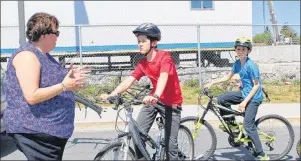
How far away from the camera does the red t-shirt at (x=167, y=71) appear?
13.6 feet

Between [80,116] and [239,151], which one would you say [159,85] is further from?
[80,116]

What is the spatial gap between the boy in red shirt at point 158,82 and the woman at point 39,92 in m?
0.98

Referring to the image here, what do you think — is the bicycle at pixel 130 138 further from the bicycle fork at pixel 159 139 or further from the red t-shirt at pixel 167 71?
the red t-shirt at pixel 167 71

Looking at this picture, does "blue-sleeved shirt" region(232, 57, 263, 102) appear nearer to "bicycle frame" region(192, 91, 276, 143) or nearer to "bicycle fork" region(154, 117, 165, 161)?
"bicycle frame" region(192, 91, 276, 143)

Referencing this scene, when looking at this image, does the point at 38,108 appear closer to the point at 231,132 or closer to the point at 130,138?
the point at 130,138

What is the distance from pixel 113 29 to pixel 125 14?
59.3 inches

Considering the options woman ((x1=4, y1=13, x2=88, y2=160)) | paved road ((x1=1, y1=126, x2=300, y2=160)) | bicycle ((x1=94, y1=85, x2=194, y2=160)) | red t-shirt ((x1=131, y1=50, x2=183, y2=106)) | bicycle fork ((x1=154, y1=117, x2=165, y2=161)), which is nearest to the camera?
woman ((x1=4, y1=13, x2=88, y2=160))

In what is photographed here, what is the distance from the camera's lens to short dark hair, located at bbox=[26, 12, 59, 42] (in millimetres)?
2920

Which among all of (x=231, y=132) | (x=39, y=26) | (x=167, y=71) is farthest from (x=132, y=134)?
(x=231, y=132)

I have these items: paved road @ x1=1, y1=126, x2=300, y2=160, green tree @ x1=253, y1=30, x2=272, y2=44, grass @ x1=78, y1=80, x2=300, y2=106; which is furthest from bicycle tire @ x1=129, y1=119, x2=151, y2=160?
green tree @ x1=253, y1=30, x2=272, y2=44

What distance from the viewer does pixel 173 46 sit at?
17406 mm

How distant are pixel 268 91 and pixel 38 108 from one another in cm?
1140

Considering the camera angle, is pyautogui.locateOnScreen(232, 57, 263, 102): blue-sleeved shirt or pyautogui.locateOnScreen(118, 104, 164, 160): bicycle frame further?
pyautogui.locateOnScreen(232, 57, 263, 102): blue-sleeved shirt

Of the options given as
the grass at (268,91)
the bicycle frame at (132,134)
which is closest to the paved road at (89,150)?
the bicycle frame at (132,134)
